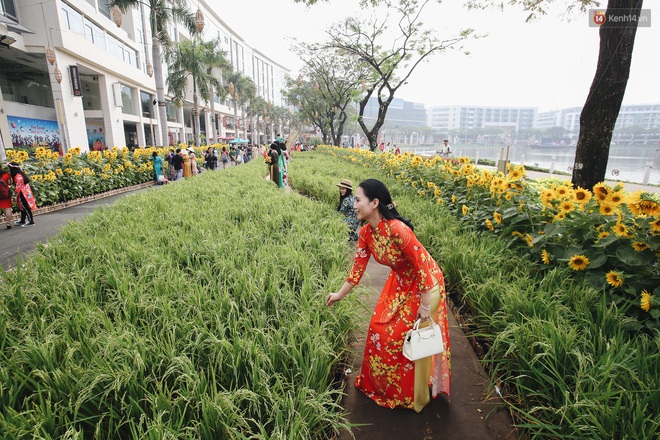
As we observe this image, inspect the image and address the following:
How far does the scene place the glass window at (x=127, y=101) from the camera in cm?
2675

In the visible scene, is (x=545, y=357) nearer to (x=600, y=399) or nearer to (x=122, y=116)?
(x=600, y=399)

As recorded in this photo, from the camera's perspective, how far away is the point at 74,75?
1892 cm

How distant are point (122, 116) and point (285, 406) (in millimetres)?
30080

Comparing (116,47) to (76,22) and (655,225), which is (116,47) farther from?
(655,225)

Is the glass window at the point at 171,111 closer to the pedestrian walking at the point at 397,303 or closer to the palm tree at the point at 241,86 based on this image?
the palm tree at the point at 241,86

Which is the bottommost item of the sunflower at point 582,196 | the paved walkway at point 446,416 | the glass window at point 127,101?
the paved walkway at point 446,416

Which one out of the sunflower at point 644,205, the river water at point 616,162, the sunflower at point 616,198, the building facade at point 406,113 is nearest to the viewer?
the sunflower at point 644,205

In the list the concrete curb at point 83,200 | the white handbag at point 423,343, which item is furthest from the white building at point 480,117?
the white handbag at point 423,343

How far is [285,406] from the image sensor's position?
5.64ft

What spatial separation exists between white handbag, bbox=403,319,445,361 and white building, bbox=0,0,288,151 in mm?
16186

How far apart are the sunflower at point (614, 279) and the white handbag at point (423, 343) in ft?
4.64

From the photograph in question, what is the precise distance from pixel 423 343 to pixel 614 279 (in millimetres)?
1547

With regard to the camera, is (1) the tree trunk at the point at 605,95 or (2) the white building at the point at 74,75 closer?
(1) the tree trunk at the point at 605,95

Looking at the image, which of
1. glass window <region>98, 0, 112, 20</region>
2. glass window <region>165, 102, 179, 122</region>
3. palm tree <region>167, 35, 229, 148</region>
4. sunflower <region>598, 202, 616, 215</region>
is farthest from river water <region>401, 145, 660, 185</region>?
glass window <region>165, 102, 179, 122</region>
